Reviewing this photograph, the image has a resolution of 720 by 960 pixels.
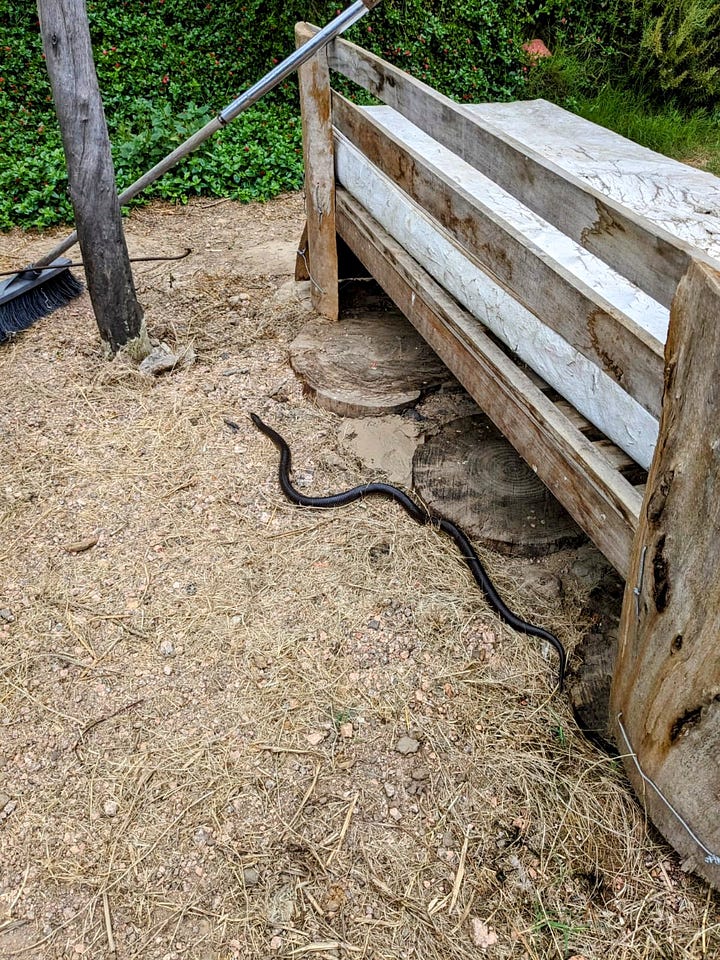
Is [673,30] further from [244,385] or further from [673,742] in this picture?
[673,742]

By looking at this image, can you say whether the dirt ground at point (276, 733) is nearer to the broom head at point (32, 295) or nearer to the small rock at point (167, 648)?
the small rock at point (167, 648)

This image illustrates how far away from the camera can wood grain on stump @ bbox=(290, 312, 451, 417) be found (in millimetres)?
3504

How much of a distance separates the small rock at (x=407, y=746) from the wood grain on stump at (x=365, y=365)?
1626mm

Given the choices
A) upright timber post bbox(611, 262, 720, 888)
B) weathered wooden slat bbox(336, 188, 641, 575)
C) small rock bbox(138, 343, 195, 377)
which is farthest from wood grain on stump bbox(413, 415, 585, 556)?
small rock bbox(138, 343, 195, 377)

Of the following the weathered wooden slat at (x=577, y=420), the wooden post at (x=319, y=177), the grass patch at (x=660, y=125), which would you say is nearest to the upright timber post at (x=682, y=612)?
the weathered wooden slat at (x=577, y=420)

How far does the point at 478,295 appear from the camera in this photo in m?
2.72

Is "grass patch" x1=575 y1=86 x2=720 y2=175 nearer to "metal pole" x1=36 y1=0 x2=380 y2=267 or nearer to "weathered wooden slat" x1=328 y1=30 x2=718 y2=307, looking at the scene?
"metal pole" x1=36 y1=0 x2=380 y2=267

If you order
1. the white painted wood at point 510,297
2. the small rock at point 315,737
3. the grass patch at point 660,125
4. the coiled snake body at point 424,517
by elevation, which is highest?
the white painted wood at point 510,297

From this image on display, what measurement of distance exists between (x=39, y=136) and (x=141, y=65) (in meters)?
1.11

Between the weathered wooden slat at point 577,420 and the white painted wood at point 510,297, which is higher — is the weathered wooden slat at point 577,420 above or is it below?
below

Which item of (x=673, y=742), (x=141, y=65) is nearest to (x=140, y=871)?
(x=673, y=742)

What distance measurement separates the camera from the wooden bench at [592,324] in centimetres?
161

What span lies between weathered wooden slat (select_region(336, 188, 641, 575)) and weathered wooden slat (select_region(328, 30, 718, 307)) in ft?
1.75

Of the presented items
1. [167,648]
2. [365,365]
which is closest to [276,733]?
[167,648]
